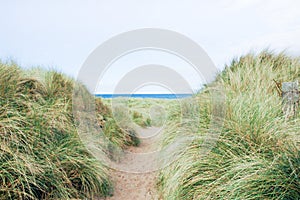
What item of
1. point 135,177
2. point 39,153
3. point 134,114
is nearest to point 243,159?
point 39,153

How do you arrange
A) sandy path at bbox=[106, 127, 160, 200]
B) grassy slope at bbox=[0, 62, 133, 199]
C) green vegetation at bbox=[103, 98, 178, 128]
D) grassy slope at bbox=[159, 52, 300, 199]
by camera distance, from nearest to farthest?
grassy slope at bbox=[159, 52, 300, 199]
grassy slope at bbox=[0, 62, 133, 199]
sandy path at bbox=[106, 127, 160, 200]
green vegetation at bbox=[103, 98, 178, 128]

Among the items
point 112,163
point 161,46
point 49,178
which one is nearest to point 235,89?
point 161,46

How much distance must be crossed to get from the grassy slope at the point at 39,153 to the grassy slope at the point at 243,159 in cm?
112

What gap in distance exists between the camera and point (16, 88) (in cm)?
423

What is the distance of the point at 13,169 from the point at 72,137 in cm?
115

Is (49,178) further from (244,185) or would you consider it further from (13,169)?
(244,185)

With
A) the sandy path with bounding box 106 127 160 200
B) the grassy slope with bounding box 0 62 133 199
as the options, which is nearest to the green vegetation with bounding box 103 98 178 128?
the sandy path with bounding box 106 127 160 200

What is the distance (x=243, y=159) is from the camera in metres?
2.85

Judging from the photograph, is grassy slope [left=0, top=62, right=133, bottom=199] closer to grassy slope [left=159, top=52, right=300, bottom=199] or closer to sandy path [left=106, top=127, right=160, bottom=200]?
sandy path [left=106, top=127, right=160, bottom=200]

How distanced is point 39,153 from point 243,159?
2.21 meters

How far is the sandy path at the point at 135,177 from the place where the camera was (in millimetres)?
4230

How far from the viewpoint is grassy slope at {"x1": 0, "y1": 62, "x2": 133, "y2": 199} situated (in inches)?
115

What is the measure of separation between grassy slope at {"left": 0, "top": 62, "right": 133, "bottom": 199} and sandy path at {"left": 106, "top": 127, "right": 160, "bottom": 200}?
0.38 metres

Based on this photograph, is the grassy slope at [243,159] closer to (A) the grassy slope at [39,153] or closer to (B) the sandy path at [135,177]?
(B) the sandy path at [135,177]
